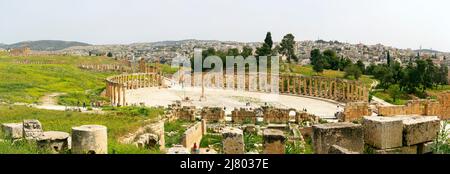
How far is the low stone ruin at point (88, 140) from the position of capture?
1196 centimetres

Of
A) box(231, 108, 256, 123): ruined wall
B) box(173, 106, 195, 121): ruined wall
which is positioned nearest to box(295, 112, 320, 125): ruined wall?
box(231, 108, 256, 123): ruined wall

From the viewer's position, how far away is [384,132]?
1134cm

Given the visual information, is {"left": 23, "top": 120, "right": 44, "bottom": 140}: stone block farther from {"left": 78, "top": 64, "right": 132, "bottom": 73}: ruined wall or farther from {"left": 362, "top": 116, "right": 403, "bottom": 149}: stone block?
{"left": 78, "top": 64, "right": 132, "bottom": 73}: ruined wall

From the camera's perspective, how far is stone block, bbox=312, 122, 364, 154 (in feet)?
36.6

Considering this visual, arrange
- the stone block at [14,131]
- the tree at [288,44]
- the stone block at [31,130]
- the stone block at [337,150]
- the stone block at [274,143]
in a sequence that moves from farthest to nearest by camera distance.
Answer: the tree at [288,44], the stone block at [14,131], the stone block at [31,130], the stone block at [274,143], the stone block at [337,150]

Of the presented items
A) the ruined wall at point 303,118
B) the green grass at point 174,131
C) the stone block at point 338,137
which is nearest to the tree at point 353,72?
the ruined wall at point 303,118

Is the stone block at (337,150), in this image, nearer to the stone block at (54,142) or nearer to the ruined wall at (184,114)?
the stone block at (54,142)

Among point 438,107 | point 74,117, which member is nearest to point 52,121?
point 74,117

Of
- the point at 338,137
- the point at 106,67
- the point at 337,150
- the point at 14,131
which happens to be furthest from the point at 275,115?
the point at 106,67

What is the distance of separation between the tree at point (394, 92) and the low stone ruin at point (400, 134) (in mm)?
49852

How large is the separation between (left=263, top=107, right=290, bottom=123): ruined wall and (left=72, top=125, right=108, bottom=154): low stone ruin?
28591 mm

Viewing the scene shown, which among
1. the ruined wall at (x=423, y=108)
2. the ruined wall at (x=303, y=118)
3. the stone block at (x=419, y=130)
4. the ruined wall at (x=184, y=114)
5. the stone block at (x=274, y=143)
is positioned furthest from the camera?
the ruined wall at (x=423, y=108)

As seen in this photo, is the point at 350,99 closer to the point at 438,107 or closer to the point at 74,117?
the point at 438,107
